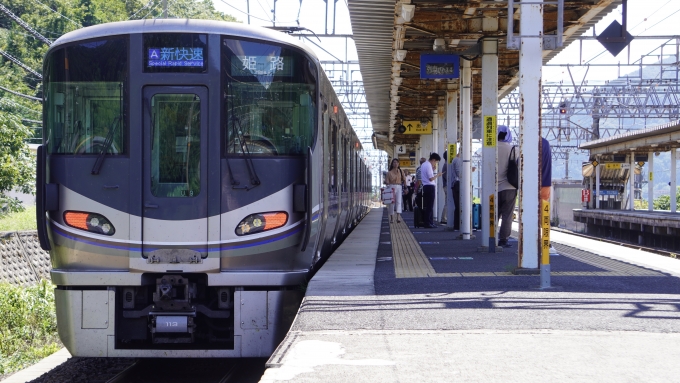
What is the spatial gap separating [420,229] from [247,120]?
1300 centimetres

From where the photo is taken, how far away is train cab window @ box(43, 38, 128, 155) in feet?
23.5

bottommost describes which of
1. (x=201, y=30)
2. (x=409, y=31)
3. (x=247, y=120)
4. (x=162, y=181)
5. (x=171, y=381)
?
(x=171, y=381)

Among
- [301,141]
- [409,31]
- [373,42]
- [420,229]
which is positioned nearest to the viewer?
[301,141]

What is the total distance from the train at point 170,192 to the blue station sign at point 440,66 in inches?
303

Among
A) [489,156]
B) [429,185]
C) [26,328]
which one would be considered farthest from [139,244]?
[429,185]

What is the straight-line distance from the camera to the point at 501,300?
23.5 ft

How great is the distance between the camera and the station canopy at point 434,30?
1221 cm

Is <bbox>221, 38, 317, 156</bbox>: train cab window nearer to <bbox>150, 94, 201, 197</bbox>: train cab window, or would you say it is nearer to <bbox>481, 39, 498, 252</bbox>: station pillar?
<bbox>150, 94, 201, 197</bbox>: train cab window

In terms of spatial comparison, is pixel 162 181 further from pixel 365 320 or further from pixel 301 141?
pixel 365 320

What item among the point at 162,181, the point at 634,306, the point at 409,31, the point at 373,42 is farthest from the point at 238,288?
the point at 373,42

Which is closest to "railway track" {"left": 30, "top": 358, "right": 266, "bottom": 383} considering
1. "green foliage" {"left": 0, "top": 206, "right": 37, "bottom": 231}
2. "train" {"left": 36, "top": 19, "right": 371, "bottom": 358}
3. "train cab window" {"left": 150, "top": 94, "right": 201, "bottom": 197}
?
"train" {"left": 36, "top": 19, "right": 371, "bottom": 358}

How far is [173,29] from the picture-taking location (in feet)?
23.6

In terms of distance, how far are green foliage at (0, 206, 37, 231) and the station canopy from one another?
12.1m

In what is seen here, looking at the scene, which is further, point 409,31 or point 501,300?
point 409,31
